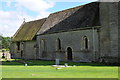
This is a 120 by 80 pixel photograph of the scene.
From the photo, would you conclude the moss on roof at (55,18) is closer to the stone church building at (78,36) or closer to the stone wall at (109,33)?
the stone church building at (78,36)

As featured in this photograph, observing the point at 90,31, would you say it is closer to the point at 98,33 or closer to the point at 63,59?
the point at 98,33

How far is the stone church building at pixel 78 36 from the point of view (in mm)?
21609

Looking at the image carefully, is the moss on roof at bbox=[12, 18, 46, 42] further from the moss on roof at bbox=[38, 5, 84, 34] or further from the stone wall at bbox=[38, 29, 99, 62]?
the stone wall at bbox=[38, 29, 99, 62]

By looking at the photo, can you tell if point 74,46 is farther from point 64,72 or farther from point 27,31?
point 27,31

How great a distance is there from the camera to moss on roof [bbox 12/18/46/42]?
35344 millimetres

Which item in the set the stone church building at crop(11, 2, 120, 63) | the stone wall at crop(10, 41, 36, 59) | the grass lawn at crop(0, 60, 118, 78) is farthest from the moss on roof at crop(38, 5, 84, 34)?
the grass lawn at crop(0, 60, 118, 78)

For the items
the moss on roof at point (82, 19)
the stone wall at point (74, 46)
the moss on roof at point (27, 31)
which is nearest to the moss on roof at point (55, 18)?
the moss on roof at point (82, 19)

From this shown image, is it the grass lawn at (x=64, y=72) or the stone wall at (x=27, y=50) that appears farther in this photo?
the stone wall at (x=27, y=50)

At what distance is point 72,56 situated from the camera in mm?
25875

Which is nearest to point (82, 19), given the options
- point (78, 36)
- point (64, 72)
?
point (78, 36)

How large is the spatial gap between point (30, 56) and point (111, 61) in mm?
19006

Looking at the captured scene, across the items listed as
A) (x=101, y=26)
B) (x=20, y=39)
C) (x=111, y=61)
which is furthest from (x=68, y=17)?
(x=20, y=39)

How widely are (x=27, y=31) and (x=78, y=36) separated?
16987 mm

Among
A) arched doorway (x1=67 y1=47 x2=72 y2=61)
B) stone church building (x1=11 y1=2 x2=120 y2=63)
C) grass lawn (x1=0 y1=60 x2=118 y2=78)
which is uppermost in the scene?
stone church building (x1=11 y1=2 x2=120 y2=63)
